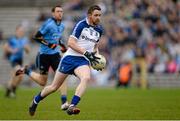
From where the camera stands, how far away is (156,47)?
3594cm

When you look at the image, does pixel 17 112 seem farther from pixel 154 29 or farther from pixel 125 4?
pixel 125 4

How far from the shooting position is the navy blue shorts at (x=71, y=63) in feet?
53.5

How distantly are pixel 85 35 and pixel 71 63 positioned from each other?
677 millimetres

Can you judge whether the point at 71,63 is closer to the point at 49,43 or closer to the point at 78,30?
the point at 78,30

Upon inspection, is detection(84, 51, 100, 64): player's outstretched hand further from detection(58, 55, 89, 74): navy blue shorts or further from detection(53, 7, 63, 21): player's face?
detection(53, 7, 63, 21): player's face

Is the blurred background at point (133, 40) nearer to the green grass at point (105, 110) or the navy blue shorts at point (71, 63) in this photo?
the green grass at point (105, 110)

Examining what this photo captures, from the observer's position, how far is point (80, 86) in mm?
15859

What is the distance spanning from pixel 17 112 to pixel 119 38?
1922cm

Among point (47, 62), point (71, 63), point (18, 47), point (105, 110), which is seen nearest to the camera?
point (71, 63)

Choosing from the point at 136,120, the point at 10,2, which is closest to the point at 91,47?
the point at 136,120

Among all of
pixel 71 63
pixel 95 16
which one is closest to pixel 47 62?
pixel 71 63

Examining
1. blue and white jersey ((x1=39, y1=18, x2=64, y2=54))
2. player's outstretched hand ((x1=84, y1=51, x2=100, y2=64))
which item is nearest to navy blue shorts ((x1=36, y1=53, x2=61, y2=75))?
blue and white jersey ((x1=39, y1=18, x2=64, y2=54))

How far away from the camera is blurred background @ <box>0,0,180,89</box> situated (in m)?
35.1

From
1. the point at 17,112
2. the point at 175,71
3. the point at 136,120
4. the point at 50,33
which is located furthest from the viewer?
the point at 175,71
